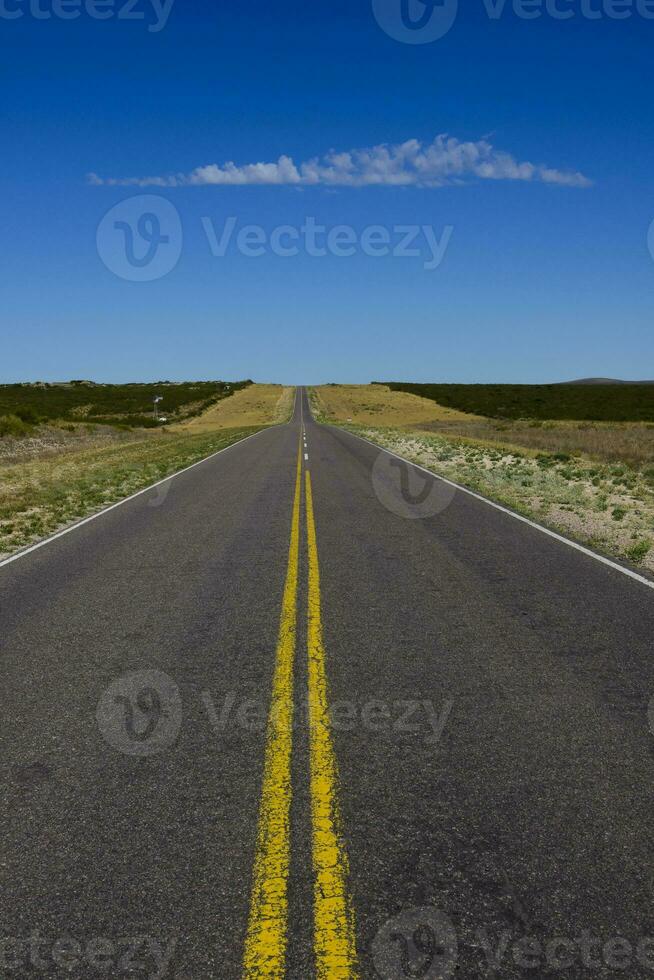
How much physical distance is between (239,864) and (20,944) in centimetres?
99

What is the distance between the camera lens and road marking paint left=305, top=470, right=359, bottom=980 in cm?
293

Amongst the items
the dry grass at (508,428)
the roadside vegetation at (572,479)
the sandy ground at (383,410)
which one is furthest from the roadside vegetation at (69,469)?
the sandy ground at (383,410)

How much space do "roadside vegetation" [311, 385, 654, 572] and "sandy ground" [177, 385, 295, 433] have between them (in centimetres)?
2964

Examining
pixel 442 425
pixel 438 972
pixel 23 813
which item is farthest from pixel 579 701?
pixel 442 425

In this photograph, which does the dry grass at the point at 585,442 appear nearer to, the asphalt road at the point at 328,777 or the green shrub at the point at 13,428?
the asphalt road at the point at 328,777

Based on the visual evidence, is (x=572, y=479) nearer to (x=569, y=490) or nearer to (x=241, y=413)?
(x=569, y=490)

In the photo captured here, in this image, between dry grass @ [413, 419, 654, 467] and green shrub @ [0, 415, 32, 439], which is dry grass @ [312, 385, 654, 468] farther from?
green shrub @ [0, 415, 32, 439]

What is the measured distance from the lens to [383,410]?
291 feet

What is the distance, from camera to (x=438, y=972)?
2.90 metres

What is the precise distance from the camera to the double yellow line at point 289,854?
9.64ft

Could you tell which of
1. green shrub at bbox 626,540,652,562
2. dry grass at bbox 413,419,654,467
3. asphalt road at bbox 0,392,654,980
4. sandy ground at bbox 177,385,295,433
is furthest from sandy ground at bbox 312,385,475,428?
asphalt road at bbox 0,392,654,980

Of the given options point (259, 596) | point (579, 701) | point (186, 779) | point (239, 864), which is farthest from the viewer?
point (259, 596)

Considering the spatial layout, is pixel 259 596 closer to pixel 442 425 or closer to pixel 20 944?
pixel 20 944

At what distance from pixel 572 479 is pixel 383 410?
6869cm
